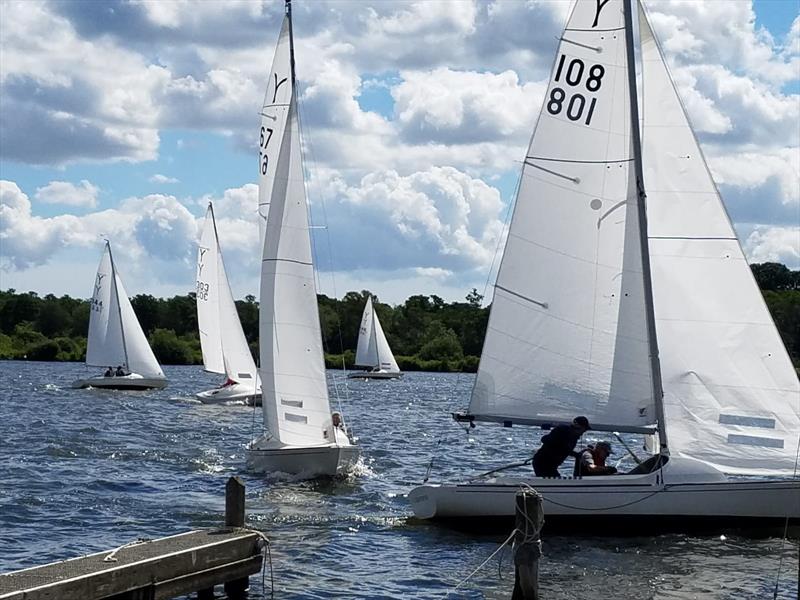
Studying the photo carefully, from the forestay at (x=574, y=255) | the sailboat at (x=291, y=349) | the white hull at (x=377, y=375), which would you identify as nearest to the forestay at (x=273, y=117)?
the sailboat at (x=291, y=349)

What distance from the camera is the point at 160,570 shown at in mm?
12039

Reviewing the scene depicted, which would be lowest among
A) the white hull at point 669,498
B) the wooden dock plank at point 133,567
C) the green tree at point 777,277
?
the wooden dock plank at point 133,567

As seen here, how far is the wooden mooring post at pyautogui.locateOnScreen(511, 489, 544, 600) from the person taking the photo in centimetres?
1280

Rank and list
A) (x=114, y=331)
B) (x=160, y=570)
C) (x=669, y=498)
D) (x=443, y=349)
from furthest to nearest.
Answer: (x=443, y=349)
(x=114, y=331)
(x=669, y=498)
(x=160, y=570)

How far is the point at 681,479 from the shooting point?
16.9m

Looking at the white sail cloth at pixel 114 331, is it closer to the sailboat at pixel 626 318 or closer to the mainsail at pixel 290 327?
the mainsail at pixel 290 327

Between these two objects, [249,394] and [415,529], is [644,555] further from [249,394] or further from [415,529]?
[249,394]

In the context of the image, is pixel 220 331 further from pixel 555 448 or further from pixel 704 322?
pixel 704 322

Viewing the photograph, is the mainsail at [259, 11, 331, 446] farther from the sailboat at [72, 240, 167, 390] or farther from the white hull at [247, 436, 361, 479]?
the sailboat at [72, 240, 167, 390]

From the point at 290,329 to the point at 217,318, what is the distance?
24005 mm

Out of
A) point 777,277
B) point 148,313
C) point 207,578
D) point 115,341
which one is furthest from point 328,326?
point 207,578

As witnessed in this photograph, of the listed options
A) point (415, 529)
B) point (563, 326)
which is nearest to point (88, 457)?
point (415, 529)

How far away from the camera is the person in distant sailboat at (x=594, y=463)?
57.2 ft

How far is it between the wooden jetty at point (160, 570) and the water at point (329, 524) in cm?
75
